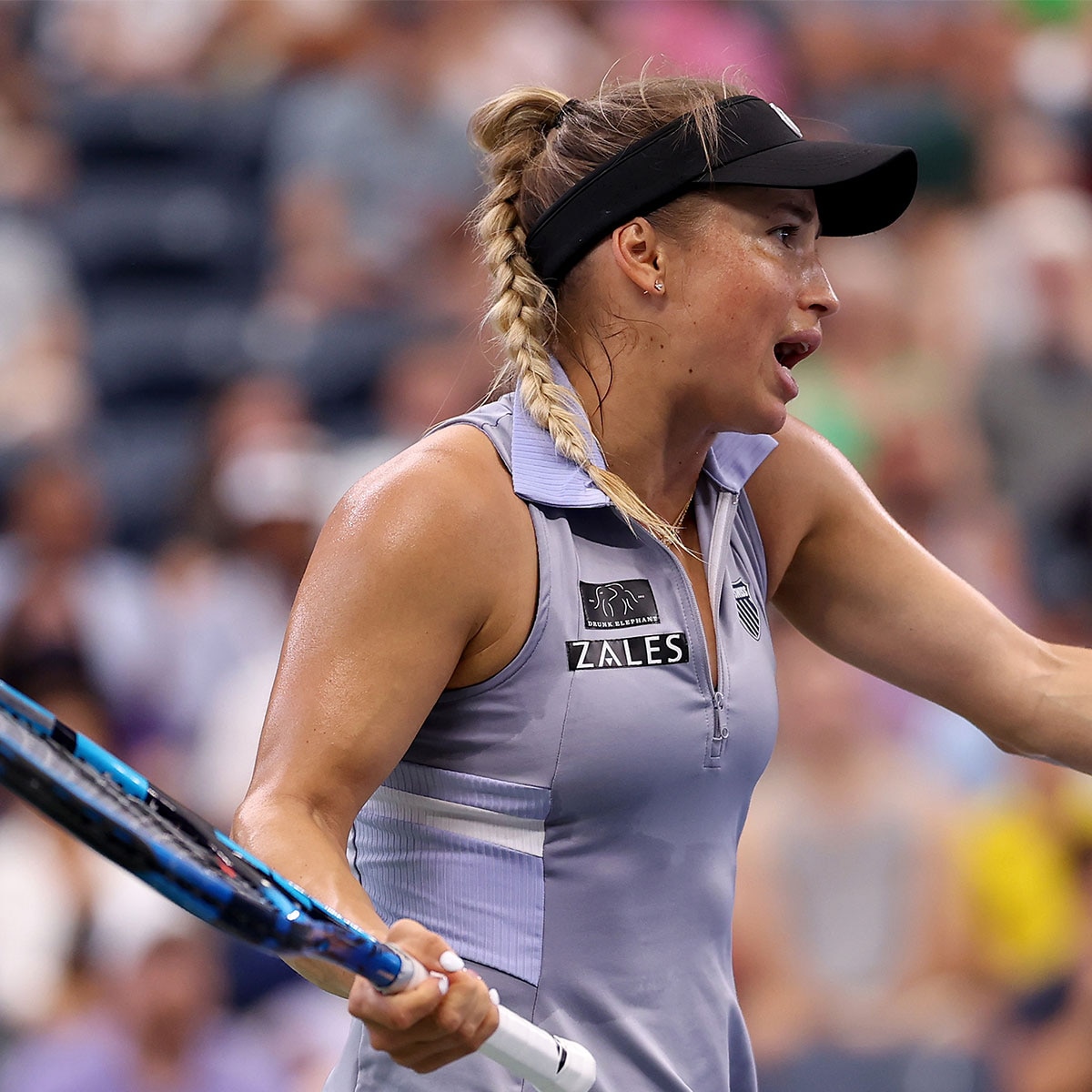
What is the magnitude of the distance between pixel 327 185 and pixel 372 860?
4800 mm

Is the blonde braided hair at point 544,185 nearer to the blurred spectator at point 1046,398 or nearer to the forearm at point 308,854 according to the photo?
the forearm at point 308,854

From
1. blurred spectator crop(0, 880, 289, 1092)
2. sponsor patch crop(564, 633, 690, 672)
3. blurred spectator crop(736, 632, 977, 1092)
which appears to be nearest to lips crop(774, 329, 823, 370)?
sponsor patch crop(564, 633, 690, 672)

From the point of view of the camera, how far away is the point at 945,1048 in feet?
13.4

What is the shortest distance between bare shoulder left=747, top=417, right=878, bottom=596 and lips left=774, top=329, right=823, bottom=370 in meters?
0.18

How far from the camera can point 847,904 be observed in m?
4.27

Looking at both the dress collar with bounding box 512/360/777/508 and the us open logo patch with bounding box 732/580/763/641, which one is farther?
the us open logo patch with bounding box 732/580/763/641

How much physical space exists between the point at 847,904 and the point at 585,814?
2482mm

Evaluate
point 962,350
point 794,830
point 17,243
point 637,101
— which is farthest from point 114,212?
point 637,101

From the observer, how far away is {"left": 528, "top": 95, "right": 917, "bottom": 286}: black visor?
2064 mm

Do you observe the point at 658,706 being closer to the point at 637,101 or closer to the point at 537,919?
the point at 537,919

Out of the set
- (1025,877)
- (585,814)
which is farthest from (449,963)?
(1025,877)

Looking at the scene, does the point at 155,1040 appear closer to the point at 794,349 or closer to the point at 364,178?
the point at 794,349

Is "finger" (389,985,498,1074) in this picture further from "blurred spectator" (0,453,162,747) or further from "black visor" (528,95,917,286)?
"blurred spectator" (0,453,162,747)

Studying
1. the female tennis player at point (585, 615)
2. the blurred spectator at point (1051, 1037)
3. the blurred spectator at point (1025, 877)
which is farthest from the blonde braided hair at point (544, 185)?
the blurred spectator at point (1025, 877)
